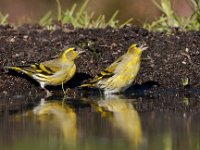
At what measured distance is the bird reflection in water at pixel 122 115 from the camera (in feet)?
28.7

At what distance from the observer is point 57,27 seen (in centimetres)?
1353

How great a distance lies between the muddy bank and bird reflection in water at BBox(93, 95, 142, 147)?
3.00 ft

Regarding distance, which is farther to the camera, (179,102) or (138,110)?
Result: (179,102)

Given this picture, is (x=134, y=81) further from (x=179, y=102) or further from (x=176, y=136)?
(x=176, y=136)

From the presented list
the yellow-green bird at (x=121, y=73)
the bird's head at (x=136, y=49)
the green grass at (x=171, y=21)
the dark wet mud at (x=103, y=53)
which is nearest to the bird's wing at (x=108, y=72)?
the yellow-green bird at (x=121, y=73)

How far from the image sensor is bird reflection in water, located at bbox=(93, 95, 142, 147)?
28.7 feet

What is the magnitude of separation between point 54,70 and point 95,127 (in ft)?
10.2

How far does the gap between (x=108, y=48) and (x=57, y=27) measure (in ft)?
3.83

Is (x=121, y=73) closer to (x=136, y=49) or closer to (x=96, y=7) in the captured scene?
(x=136, y=49)

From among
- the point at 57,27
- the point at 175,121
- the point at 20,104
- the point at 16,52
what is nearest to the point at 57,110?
the point at 20,104

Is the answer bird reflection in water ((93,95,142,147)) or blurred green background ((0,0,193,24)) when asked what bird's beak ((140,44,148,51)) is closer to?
bird reflection in water ((93,95,142,147))

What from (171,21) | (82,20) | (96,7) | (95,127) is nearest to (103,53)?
(82,20)

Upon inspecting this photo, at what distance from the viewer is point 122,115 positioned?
984 cm

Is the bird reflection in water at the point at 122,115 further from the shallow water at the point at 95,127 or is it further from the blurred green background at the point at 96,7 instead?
the blurred green background at the point at 96,7
